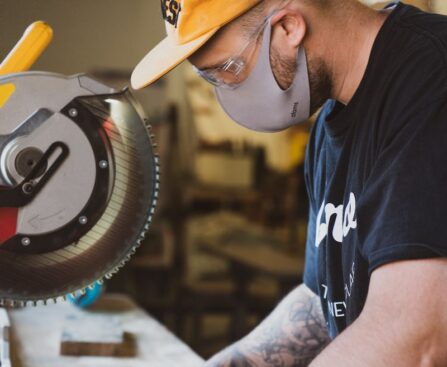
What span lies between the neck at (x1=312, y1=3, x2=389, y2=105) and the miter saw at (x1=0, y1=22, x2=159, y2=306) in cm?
35

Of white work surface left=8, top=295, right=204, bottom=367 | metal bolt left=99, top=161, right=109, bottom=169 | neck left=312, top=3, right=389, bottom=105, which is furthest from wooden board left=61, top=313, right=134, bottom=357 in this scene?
neck left=312, top=3, right=389, bottom=105

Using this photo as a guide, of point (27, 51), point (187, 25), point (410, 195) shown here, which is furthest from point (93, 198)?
point (410, 195)

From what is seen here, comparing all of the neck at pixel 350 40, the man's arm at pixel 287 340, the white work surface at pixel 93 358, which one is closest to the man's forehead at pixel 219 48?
the neck at pixel 350 40

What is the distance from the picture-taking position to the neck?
3.90 ft

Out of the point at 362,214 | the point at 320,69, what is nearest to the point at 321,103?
the point at 320,69

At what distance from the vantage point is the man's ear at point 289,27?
116 centimetres

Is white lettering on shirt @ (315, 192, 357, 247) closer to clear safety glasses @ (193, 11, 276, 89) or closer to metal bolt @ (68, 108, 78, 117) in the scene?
clear safety glasses @ (193, 11, 276, 89)

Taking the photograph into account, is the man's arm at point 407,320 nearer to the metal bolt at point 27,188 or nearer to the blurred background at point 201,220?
the metal bolt at point 27,188

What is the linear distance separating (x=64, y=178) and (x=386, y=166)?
46cm

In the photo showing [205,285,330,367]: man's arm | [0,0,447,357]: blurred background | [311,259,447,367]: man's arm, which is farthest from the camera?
[0,0,447,357]: blurred background

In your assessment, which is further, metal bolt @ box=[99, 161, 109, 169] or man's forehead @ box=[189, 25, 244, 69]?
man's forehead @ box=[189, 25, 244, 69]

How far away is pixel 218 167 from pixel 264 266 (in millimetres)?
3542

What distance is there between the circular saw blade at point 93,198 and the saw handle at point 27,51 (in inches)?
1.9

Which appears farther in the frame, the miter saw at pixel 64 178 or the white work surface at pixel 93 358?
the white work surface at pixel 93 358
